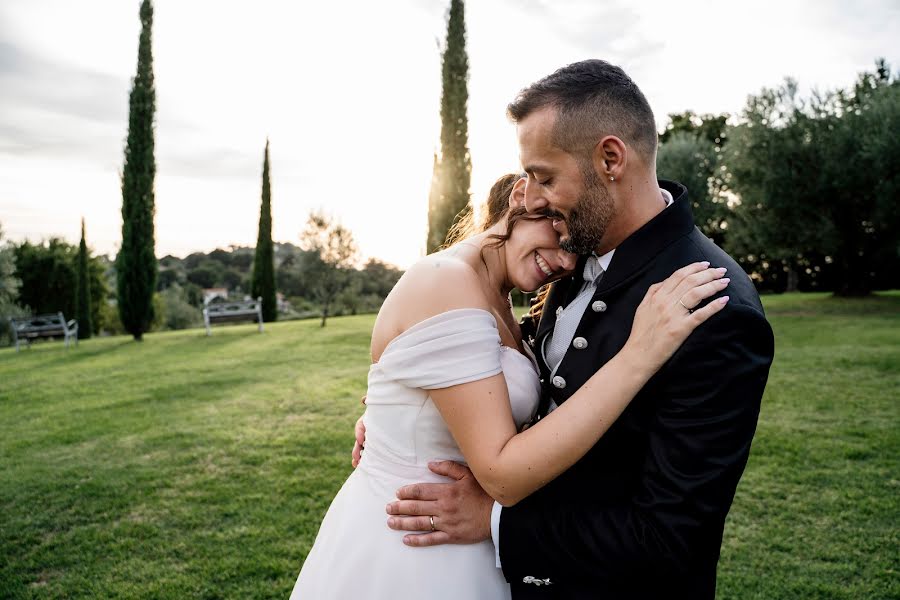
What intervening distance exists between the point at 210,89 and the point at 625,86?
45.9ft

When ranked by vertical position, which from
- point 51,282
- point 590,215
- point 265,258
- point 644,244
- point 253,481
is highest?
point 265,258

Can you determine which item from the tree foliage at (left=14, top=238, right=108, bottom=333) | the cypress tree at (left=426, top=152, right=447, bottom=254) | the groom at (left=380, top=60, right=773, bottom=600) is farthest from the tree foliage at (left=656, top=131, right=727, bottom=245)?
the tree foliage at (left=14, top=238, right=108, bottom=333)

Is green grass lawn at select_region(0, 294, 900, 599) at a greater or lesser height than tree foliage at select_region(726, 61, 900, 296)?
lesser

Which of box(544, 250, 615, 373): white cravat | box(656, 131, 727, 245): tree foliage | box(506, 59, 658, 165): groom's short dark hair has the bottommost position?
box(544, 250, 615, 373): white cravat

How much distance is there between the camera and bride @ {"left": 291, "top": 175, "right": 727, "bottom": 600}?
170cm

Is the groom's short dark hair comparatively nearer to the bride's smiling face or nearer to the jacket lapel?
the jacket lapel

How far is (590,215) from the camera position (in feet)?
6.63

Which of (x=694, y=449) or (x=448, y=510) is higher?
(x=694, y=449)

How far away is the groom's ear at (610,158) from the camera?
1.96m

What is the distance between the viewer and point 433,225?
1577 cm

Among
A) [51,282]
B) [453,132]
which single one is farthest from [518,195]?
[51,282]

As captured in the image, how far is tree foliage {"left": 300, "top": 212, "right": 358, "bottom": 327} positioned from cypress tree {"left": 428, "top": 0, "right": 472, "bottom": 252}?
9.92 metres

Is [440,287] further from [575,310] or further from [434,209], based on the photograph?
[434,209]

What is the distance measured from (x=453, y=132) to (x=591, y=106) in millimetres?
14885
